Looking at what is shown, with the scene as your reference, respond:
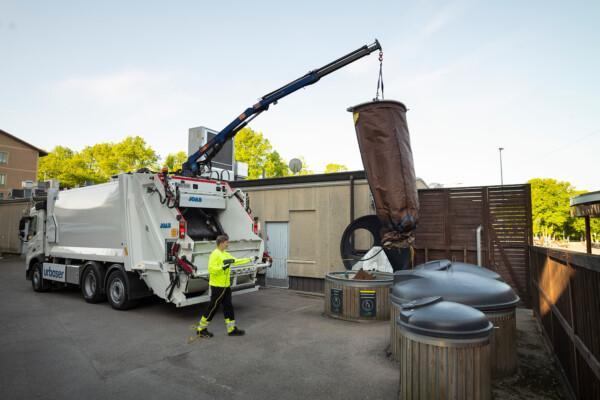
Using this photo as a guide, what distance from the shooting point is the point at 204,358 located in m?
5.49

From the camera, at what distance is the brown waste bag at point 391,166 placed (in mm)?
6258

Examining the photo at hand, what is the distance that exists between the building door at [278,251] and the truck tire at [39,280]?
21.8 ft

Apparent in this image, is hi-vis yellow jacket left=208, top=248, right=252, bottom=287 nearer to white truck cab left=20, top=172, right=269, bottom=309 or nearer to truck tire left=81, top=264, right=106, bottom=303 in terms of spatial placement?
white truck cab left=20, top=172, right=269, bottom=309

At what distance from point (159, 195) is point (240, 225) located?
2.08m

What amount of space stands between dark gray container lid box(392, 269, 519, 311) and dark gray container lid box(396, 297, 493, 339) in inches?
36.9

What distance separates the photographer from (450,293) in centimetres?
457

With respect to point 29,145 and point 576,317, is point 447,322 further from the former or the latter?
Answer: point 29,145

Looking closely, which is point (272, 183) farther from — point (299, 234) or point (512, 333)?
point (512, 333)

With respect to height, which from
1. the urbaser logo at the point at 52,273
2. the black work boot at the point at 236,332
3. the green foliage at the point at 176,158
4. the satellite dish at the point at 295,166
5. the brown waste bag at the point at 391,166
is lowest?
the black work boot at the point at 236,332

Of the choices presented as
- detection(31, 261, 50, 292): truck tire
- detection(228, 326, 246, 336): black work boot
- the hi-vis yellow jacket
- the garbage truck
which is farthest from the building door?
detection(31, 261, 50, 292): truck tire

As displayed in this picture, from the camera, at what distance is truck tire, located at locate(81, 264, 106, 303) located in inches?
352

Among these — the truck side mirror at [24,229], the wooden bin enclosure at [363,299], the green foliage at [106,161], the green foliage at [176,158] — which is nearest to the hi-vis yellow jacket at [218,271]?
the wooden bin enclosure at [363,299]

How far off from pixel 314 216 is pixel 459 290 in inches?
264

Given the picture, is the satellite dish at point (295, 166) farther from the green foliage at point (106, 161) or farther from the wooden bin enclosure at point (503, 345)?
the green foliage at point (106, 161)
